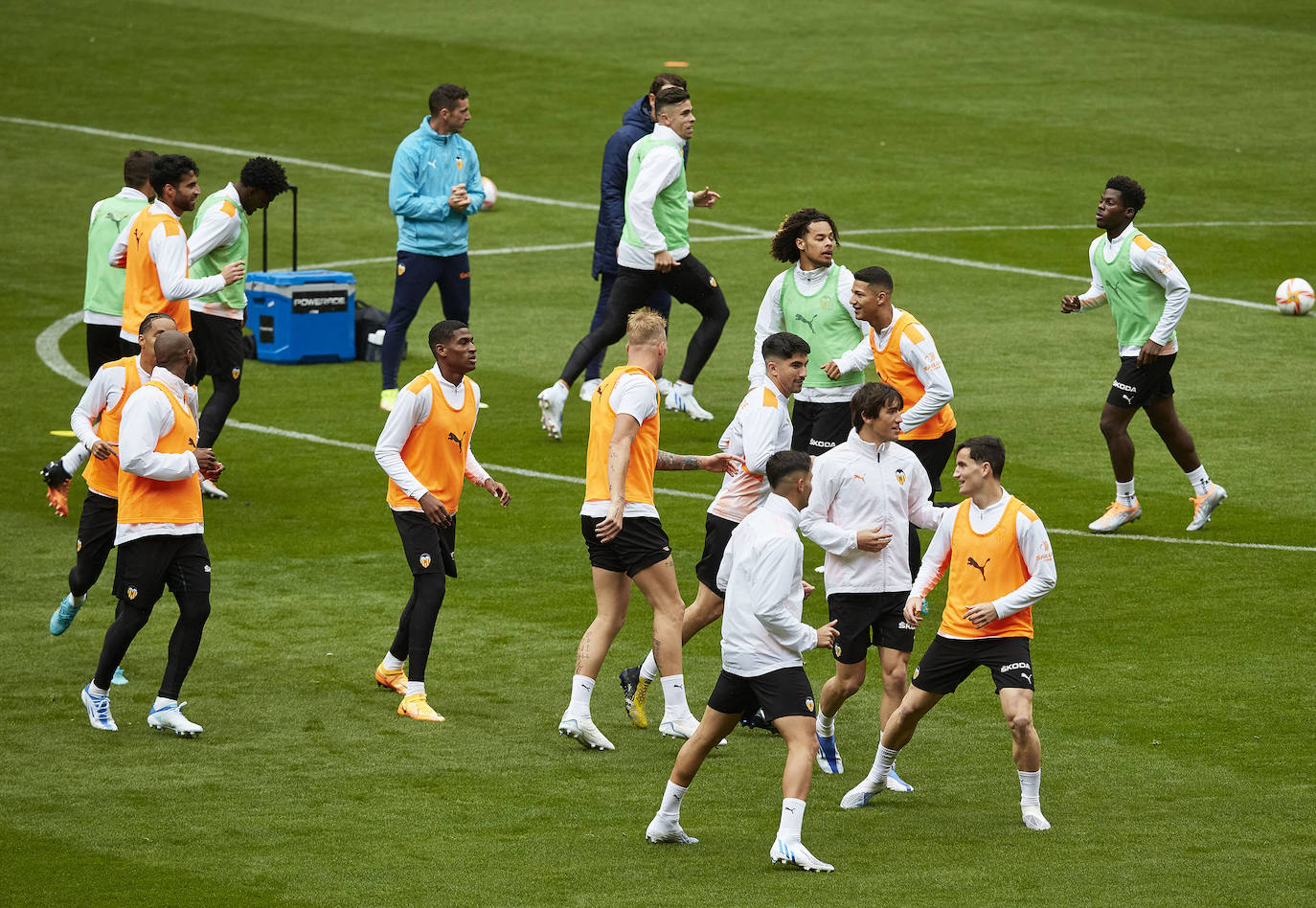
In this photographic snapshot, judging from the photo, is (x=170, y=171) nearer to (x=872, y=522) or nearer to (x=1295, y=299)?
(x=872, y=522)

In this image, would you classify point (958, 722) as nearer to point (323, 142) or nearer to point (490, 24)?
point (323, 142)

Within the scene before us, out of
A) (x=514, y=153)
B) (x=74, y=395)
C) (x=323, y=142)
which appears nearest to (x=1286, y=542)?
(x=74, y=395)

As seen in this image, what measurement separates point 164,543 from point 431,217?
7.24 meters

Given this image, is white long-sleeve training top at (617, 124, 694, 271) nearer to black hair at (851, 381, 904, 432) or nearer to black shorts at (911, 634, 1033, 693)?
black hair at (851, 381, 904, 432)

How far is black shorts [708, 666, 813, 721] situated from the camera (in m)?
8.05

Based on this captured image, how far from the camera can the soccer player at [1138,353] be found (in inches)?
520

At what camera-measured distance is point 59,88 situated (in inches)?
1409

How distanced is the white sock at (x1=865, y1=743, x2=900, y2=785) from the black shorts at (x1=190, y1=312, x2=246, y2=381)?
7.12 metres

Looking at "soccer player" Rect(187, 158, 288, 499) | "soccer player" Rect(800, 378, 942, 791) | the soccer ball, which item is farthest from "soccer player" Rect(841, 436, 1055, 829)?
the soccer ball

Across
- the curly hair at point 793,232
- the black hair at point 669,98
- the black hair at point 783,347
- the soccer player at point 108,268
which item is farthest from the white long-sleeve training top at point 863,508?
the soccer player at point 108,268

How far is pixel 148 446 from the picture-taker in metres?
9.48

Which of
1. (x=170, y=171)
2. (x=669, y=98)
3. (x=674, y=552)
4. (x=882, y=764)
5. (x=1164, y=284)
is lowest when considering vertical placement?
(x=674, y=552)

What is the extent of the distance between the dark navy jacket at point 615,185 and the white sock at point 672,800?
29.6 ft

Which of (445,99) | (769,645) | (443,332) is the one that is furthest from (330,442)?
(769,645)
